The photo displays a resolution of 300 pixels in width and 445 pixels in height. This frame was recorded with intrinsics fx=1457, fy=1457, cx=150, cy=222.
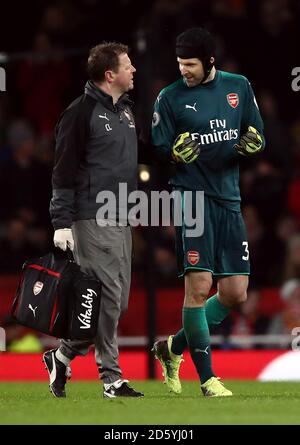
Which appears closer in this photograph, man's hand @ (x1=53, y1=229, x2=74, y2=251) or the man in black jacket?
man's hand @ (x1=53, y1=229, x2=74, y2=251)

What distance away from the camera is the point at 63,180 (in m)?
8.26

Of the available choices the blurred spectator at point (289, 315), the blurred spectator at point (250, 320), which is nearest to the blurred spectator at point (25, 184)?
the blurred spectator at point (250, 320)

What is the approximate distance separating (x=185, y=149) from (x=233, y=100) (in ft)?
1.72

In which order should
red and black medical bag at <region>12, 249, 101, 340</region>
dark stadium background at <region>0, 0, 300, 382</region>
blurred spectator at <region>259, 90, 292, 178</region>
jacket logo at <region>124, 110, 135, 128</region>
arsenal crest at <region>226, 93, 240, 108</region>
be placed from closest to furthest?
1. red and black medical bag at <region>12, 249, 101, 340</region>
2. jacket logo at <region>124, 110, 135, 128</region>
3. arsenal crest at <region>226, 93, 240, 108</region>
4. dark stadium background at <region>0, 0, 300, 382</region>
5. blurred spectator at <region>259, 90, 292, 178</region>

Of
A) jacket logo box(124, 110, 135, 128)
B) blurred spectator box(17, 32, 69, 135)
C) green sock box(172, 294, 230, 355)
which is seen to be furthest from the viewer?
blurred spectator box(17, 32, 69, 135)

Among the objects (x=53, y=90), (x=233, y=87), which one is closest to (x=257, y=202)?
(x=53, y=90)

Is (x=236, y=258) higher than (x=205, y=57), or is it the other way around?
(x=205, y=57)

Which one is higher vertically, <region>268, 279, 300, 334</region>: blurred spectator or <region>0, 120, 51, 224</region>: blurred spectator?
<region>0, 120, 51, 224</region>: blurred spectator

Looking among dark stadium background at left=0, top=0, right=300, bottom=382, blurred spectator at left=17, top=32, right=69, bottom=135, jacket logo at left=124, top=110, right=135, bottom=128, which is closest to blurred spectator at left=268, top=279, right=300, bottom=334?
dark stadium background at left=0, top=0, right=300, bottom=382

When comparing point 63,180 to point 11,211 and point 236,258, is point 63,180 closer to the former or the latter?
point 236,258

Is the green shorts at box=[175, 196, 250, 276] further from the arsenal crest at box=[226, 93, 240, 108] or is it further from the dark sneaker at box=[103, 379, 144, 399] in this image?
the dark sneaker at box=[103, 379, 144, 399]

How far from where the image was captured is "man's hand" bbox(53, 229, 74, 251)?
26.8 ft

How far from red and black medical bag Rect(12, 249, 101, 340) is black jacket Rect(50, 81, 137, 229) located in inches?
11.4

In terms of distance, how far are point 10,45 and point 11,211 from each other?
279cm
